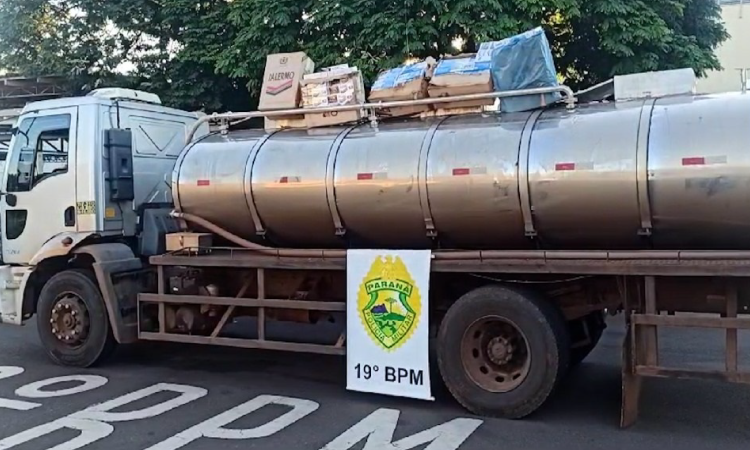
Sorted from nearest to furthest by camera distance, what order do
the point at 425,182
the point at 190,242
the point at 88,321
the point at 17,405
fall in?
the point at 425,182 < the point at 17,405 < the point at 190,242 < the point at 88,321

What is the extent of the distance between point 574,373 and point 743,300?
2245 millimetres

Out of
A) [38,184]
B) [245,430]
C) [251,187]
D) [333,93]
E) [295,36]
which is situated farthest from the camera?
[295,36]

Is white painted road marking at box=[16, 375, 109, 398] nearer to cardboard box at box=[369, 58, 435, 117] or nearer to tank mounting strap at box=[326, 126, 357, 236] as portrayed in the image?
tank mounting strap at box=[326, 126, 357, 236]

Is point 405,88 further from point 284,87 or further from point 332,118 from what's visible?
point 284,87

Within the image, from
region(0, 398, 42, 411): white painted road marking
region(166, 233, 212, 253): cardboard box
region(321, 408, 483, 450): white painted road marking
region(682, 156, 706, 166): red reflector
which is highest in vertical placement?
region(682, 156, 706, 166): red reflector

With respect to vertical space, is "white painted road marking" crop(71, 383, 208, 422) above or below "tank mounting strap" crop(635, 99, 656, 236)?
below

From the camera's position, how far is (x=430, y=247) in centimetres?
678

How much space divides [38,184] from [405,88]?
415 centimetres

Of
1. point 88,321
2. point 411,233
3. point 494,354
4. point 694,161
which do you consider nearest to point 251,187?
point 411,233

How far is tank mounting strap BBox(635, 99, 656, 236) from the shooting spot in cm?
569

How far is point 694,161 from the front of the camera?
553 centimetres

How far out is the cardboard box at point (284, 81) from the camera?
7.61 m

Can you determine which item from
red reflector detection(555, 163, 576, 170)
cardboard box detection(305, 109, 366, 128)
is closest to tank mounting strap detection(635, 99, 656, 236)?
red reflector detection(555, 163, 576, 170)

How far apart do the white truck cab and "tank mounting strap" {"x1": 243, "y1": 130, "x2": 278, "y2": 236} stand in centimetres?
155
